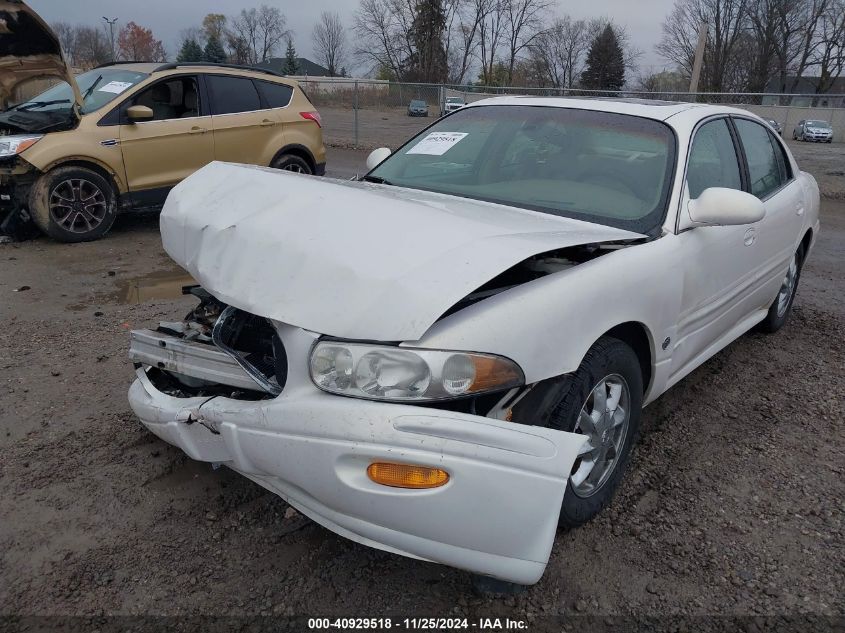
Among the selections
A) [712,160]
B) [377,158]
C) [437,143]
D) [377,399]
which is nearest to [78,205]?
[377,158]

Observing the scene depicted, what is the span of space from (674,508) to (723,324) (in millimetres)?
1239

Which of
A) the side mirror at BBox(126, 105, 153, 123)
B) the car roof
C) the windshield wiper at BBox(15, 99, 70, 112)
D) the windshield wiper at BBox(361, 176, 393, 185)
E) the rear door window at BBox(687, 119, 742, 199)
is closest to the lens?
the rear door window at BBox(687, 119, 742, 199)

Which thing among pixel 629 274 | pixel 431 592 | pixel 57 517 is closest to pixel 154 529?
pixel 57 517

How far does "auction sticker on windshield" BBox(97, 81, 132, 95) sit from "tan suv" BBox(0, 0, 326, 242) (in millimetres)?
17

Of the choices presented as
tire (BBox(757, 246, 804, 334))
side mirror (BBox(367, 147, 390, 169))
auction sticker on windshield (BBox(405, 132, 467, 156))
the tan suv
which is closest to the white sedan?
auction sticker on windshield (BBox(405, 132, 467, 156))

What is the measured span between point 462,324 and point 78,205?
624cm

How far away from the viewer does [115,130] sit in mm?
7156

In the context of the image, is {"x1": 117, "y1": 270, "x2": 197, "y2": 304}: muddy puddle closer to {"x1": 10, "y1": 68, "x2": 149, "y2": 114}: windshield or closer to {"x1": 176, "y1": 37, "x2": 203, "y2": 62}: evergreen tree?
{"x1": 10, "y1": 68, "x2": 149, "y2": 114}: windshield

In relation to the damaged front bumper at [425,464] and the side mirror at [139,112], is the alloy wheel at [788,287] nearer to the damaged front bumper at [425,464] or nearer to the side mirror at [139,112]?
the damaged front bumper at [425,464]

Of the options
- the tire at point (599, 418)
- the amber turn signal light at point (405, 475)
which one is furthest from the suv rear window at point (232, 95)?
the amber turn signal light at point (405, 475)

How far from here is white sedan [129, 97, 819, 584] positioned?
197 cm

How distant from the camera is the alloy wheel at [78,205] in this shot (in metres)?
6.89

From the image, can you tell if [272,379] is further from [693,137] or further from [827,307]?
[827,307]

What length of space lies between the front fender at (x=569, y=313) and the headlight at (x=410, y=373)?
0.04 meters
